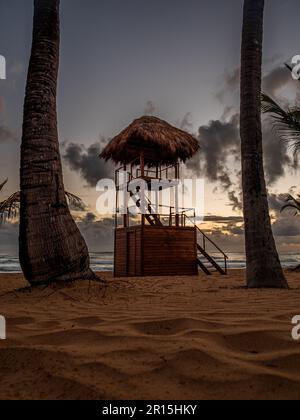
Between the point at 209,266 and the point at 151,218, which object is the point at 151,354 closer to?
the point at 209,266

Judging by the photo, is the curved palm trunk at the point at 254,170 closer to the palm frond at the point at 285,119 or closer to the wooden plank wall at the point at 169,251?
the palm frond at the point at 285,119

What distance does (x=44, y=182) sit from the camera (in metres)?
4.83

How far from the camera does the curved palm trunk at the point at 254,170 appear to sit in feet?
19.5

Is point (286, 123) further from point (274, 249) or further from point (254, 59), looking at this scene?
point (274, 249)

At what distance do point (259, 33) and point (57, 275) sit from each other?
605 cm

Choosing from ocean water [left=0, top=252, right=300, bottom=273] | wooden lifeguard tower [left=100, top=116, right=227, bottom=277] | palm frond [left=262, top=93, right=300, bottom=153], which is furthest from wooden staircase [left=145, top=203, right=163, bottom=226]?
ocean water [left=0, top=252, right=300, bottom=273]

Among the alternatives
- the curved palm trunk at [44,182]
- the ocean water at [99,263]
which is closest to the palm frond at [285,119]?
the curved palm trunk at [44,182]

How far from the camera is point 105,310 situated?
3219mm

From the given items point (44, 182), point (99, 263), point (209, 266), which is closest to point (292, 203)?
point (209, 266)

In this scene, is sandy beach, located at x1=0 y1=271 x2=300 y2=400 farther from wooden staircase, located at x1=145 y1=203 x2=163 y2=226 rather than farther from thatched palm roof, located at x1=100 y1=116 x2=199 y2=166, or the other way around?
thatched palm roof, located at x1=100 y1=116 x2=199 y2=166

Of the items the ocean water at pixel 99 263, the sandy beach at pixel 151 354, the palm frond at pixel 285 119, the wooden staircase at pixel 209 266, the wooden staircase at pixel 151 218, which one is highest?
the palm frond at pixel 285 119

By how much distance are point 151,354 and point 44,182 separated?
3.62 m

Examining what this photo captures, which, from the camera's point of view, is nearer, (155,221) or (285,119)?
(285,119)

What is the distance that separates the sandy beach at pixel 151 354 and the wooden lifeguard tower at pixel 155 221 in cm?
1027
